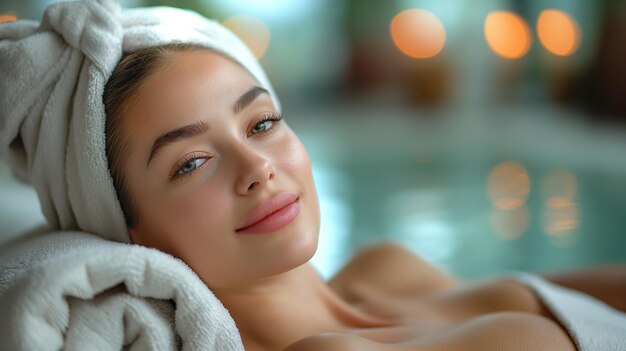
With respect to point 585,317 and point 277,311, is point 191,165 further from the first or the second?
point 585,317

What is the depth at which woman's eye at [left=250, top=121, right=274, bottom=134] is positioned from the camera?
1.05 meters

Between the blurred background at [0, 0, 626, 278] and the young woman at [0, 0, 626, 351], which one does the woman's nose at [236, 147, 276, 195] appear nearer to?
the young woman at [0, 0, 626, 351]

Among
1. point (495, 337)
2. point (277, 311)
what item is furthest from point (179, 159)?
point (495, 337)

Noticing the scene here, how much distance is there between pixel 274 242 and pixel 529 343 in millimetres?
398

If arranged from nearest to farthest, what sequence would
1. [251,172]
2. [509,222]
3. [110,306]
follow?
[110,306]
[251,172]
[509,222]

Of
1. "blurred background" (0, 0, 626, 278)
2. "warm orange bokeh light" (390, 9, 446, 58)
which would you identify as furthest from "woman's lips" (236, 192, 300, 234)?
"warm orange bokeh light" (390, 9, 446, 58)

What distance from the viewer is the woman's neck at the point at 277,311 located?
3.52 feet

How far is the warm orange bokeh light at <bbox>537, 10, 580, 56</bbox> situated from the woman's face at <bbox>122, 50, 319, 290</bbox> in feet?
14.8

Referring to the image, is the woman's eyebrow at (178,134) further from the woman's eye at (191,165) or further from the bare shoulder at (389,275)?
the bare shoulder at (389,275)

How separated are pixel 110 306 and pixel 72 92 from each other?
340 mm

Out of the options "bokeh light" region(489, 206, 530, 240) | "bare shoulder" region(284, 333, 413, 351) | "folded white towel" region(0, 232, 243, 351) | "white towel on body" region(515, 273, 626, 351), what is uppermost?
"folded white towel" region(0, 232, 243, 351)

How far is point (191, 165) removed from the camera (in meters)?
0.99

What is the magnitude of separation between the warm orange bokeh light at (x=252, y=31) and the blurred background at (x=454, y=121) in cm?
1

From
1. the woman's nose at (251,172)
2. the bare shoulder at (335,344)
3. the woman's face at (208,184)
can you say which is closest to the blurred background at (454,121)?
the woman's face at (208,184)
